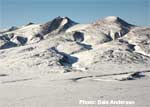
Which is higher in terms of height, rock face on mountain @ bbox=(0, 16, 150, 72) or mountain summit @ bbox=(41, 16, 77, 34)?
mountain summit @ bbox=(41, 16, 77, 34)

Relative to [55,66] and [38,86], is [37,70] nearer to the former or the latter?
[55,66]

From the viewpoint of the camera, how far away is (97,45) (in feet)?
189

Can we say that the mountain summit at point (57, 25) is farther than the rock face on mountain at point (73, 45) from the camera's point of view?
Yes

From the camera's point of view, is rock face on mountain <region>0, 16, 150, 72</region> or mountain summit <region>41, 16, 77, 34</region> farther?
mountain summit <region>41, 16, 77, 34</region>

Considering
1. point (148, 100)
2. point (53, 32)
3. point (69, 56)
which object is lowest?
point (148, 100)

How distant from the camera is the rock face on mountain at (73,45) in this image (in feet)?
150

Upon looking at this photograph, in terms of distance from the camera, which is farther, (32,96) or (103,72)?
(103,72)

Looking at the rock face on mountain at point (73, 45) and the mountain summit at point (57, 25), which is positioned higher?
the mountain summit at point (57, 25)

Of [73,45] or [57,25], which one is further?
[57,25]

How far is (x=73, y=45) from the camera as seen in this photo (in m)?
56.1

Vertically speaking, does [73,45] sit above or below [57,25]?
below

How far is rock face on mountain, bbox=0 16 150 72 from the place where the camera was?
150 feet

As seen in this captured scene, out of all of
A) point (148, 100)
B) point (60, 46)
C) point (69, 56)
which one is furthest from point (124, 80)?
point (60, 46)

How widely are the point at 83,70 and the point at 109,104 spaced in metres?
20.0
